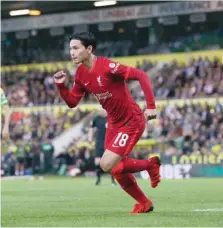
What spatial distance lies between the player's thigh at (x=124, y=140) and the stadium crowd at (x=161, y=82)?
24.4 m

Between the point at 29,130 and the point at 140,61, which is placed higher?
the point at 140,61

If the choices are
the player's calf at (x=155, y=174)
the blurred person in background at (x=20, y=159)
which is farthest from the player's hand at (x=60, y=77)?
the blurred person in background at (x=20, y=159)

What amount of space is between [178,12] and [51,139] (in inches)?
349

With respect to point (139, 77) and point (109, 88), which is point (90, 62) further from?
point (139, 77)

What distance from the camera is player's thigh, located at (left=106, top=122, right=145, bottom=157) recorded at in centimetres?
1069

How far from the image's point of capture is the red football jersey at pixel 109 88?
10602 mm

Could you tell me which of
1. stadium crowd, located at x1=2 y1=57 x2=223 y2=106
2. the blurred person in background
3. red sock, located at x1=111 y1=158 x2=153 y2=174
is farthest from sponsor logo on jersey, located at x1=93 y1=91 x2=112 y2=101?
stadium crowd, located at x1=2 y1=57 x2=223 y2=106

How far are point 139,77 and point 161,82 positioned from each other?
91.0 ft

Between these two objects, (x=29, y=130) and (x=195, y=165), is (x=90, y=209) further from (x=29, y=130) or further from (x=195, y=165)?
(x=29, y=130)

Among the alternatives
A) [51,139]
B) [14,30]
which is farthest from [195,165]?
[14,30]

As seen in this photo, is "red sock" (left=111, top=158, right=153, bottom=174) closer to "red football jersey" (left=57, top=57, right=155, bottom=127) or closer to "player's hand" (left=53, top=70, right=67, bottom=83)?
"red football jersey" (left=57, top=57, right=155, bottom=127)

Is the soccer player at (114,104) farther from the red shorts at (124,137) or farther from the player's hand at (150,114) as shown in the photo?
the player's hand at (150,114)

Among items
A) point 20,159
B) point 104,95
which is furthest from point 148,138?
point 104,95

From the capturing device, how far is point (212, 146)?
29828mm
